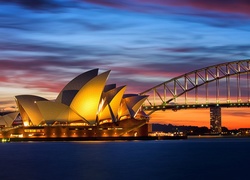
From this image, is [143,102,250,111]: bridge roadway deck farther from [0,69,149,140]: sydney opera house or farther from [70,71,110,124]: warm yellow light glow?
[70,71,110,124]: warm yellow light glow

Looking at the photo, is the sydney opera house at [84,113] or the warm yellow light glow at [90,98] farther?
the sydney opera house at [84,113]

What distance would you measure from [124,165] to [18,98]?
65.4 meters

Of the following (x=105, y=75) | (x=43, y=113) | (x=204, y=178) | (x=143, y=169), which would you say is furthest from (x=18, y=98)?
(x=204, y=178)

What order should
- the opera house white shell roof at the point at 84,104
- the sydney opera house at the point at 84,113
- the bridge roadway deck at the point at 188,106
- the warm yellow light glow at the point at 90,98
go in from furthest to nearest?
the bridge roadway deck at the point at 188,106 → the sydney opera house at the point at 84,113 → the opera house white shell roof at the point at 84,104 → the warm yellow light glow at the point at 90,98

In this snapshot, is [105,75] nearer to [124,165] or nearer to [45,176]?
[124,165]

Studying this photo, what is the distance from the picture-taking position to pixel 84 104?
11375cm

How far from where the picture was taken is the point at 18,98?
397ft

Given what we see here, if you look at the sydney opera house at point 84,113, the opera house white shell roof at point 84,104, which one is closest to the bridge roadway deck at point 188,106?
the sydney opera house at point 84,113

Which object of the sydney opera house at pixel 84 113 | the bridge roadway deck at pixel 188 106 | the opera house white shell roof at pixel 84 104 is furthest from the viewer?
the bridge roadway deck at pixel 188 106

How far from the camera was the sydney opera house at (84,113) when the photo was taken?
11056cm

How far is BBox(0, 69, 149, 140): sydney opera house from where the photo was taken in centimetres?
11056

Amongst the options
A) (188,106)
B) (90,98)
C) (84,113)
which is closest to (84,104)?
(90,98)

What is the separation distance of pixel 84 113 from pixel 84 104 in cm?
381

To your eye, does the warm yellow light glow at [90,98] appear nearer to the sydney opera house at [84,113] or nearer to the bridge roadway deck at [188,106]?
the sydney opera house at [84,113]
